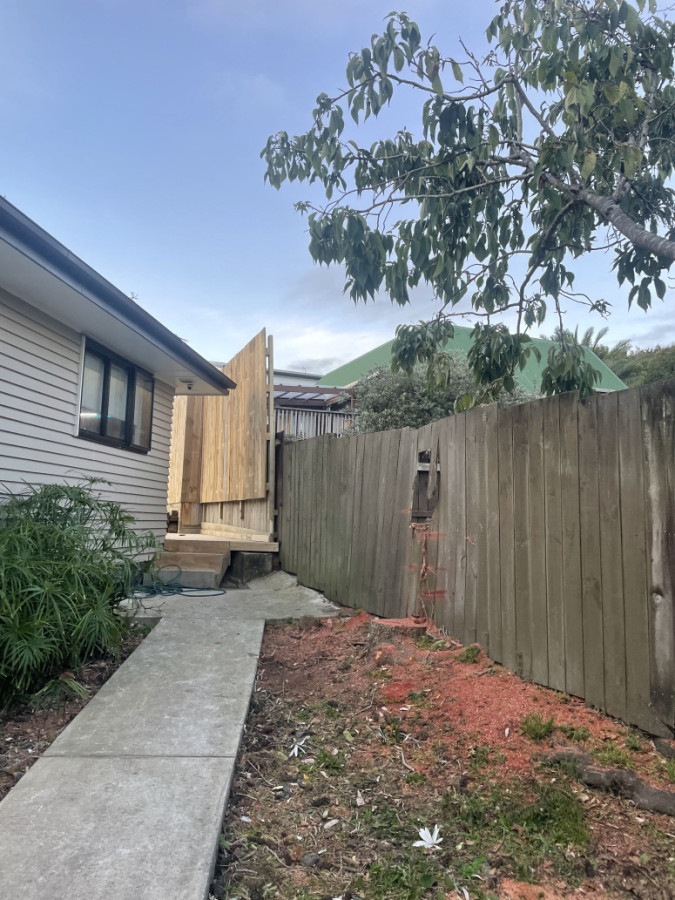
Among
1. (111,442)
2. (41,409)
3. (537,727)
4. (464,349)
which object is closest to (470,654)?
(537,727)

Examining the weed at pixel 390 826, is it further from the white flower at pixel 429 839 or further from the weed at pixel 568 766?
the weed at pixel 568 766

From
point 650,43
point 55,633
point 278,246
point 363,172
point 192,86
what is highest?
point 192,86

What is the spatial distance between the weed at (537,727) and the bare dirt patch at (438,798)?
0.4 inches

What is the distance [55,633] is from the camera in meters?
3.25

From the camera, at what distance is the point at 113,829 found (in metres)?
1.96

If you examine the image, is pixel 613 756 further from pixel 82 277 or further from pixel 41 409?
pixel 41 409

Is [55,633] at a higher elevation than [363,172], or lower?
lower

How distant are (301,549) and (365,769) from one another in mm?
4517

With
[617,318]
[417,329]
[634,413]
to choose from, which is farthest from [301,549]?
[634,413]

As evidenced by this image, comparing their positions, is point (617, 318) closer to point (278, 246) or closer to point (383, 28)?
point (383, 28)

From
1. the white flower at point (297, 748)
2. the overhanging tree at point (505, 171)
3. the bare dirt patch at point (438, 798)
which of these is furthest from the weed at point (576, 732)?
the overhanging tree at point (505, 171)

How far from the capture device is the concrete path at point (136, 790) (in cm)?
170

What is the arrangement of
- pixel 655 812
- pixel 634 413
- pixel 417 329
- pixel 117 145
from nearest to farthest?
pixel 655 812, pixel 634 413, pixel 417 329, pixel 117 145

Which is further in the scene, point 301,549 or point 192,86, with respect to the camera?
point 301,549
